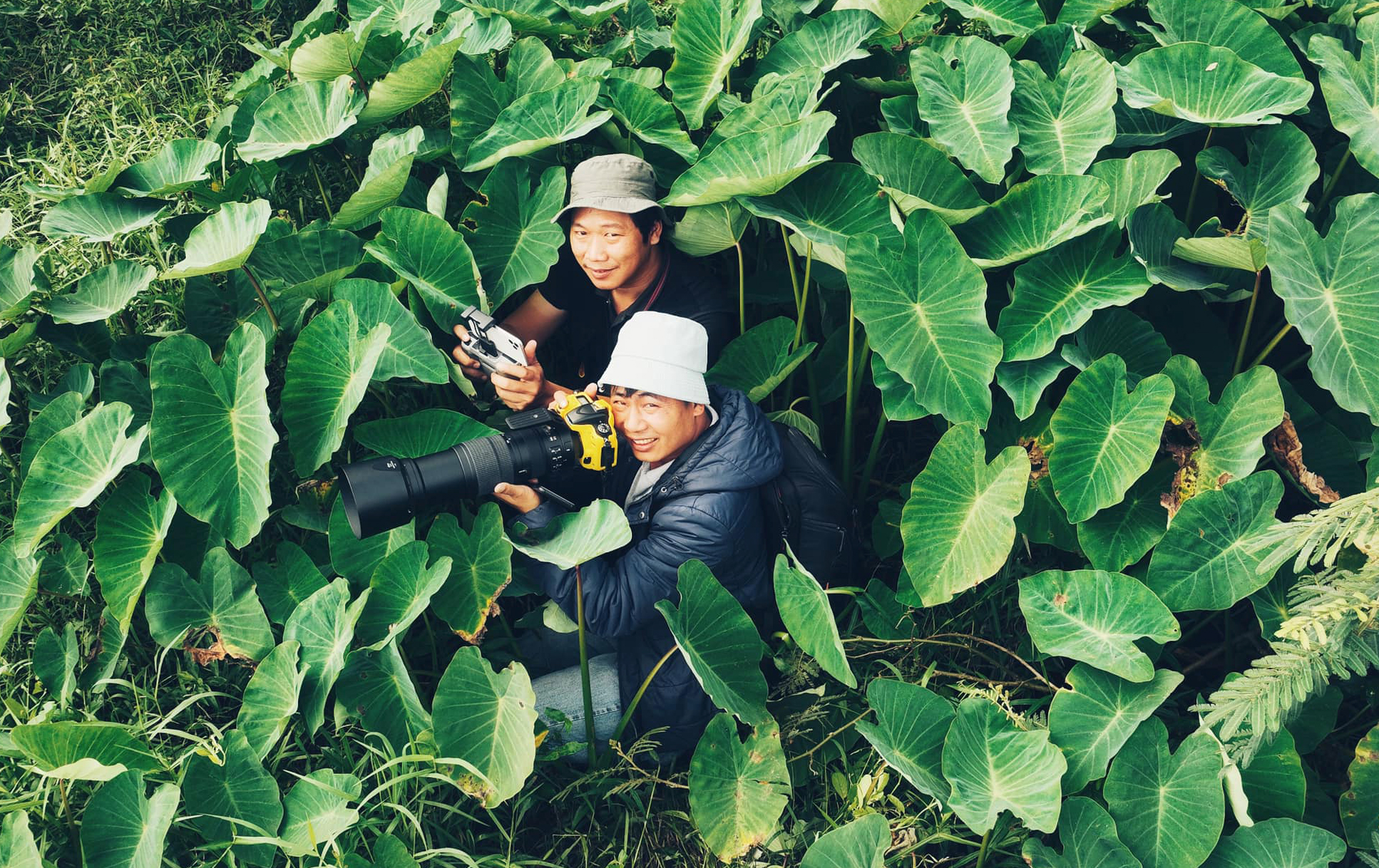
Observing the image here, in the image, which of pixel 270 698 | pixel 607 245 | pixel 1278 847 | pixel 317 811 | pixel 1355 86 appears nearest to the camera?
pixel 1278 847

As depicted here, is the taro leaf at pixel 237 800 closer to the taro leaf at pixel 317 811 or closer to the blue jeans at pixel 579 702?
the taro leaf at pixel 317 811

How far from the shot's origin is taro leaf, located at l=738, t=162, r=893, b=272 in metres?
2.28

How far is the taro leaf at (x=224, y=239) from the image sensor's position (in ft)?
7.35

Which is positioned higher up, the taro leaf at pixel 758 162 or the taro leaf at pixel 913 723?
the taro leaf at pixel 758 162

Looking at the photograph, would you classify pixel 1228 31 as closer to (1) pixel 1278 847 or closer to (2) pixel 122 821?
(1) pixel 1278 847

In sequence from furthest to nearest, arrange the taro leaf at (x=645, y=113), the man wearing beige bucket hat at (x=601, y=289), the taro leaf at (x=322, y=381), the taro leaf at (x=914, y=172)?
the taro leaf at (x=645, y=113) < the man wearing beige bucket hat at (x=601, y=289) < the taro leaf at (x=914, y=172) < the taro leaf at (x=322, y=381)

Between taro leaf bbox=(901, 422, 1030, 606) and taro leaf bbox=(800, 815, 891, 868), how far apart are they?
0.45m

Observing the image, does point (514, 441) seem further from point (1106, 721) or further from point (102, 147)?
point (102, 147)

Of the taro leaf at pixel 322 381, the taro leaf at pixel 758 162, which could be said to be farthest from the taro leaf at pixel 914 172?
the taro leaf at pixel 322 381

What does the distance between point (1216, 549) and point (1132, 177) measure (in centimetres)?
81

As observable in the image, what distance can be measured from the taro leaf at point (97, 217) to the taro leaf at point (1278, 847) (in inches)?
106

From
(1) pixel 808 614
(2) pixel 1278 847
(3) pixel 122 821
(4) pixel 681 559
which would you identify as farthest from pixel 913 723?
(3) pixel 122 821

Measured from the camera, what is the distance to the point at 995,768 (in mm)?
2053

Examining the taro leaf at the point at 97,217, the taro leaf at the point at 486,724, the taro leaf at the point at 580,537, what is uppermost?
the taro leaf at the point at 97,217
